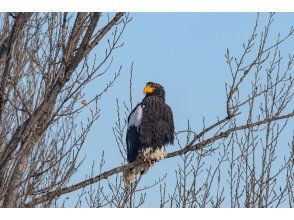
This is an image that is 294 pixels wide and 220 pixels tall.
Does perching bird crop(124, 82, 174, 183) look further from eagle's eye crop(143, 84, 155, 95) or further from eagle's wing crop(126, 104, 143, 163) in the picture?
eagle's eye crop(143, 84, 155, 95)

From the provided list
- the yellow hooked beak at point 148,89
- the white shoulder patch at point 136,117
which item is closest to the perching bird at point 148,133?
the white shoulder patch at point 136,117

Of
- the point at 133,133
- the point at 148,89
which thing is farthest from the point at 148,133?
the point at 148,89

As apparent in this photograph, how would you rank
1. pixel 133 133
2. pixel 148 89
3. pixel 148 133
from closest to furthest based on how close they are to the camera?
pixel 148 133 → pixel 133 133 → pixel 148 89

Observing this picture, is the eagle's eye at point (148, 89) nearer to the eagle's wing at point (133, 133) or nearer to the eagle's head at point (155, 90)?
the eagle's head at point (155, 90)

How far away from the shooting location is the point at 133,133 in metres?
7.83

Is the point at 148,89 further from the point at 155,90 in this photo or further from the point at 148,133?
the point at 148,133

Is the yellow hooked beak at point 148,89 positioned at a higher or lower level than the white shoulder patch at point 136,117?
higher

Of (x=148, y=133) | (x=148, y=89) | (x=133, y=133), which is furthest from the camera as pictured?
(x=148, y=89)

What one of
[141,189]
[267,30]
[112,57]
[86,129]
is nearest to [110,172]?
[86,129]

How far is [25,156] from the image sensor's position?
15.2ft

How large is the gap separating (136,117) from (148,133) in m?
0.25

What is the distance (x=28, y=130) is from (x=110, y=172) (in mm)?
965

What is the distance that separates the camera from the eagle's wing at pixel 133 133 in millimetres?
7734

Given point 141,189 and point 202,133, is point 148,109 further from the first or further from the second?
point 202,133
